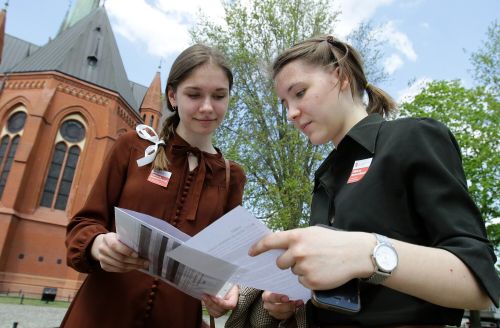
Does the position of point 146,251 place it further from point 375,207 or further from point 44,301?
point 44,301

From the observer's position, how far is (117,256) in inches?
55.4

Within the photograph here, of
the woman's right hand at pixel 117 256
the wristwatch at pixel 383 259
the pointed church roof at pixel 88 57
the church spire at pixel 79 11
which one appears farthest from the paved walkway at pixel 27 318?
the church spire at pixel 79 11

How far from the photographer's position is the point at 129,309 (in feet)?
5.67

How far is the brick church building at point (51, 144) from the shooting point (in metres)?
21.0

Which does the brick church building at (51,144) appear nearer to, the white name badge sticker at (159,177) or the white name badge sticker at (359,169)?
the white name badge sticker at (159,177)

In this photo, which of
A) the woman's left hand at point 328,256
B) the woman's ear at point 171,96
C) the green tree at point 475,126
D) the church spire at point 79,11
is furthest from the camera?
the church spire at point 79,11

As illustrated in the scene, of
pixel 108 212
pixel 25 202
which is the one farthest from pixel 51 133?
pixel 108 212

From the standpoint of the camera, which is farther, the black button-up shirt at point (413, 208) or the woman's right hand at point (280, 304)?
the woman's right hand at point (280, 304)

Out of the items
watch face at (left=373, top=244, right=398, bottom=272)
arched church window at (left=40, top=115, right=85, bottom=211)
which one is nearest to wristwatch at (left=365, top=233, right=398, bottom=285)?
watch face at (left=373, top=244, right=398, bottom=272)

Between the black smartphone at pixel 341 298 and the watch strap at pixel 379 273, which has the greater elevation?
the watch strap at pixel 379 273

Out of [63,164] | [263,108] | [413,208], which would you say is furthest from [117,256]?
[63,164]

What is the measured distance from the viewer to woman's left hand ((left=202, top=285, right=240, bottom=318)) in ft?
5.40

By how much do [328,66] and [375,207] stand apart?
71 cm

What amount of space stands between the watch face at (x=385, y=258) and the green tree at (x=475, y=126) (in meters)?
16.4
